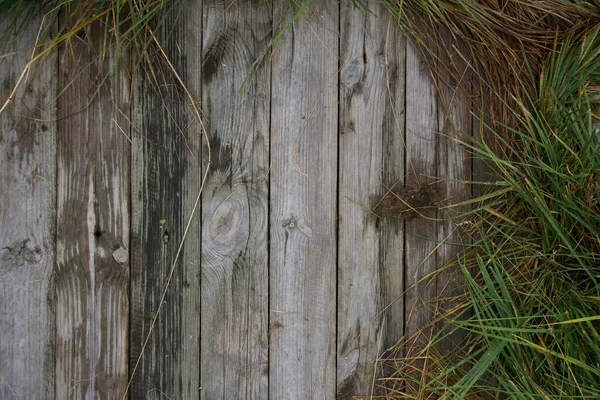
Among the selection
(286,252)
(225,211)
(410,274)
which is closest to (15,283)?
(225,211)

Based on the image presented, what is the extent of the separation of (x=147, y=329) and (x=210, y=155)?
554 mm

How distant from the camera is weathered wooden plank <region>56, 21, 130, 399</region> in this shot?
1586mm

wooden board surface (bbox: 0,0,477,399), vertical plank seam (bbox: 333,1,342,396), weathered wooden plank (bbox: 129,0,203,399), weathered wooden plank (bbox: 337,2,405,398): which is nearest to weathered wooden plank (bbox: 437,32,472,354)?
wooden board surface (bbox: 0,0,477,399)

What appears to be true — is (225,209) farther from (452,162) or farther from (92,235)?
(452,162)

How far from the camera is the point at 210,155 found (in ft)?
5.26

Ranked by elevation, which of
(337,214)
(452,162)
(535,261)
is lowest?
(535,261)

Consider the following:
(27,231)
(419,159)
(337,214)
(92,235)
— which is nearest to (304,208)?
(337,214)

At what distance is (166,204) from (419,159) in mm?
781

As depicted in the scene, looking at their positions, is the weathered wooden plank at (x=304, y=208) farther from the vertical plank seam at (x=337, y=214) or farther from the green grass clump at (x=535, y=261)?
the green grass clump at (x=535, y=261)

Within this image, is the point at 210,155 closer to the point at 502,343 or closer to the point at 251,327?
the point at 251,327

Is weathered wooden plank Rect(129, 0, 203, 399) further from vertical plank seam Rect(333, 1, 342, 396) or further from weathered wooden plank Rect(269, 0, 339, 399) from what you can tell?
vertical plank seam Rect(333, 1, 342, 396)

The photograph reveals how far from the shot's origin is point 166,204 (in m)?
1.60

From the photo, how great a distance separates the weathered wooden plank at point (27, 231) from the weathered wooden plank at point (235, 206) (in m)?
0.46

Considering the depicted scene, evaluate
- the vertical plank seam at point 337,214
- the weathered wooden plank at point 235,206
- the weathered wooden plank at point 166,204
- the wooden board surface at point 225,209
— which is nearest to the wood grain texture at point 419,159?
the wooden board surface at point 225,209
